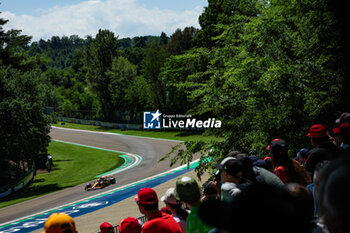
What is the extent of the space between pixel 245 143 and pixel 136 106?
56.0 m

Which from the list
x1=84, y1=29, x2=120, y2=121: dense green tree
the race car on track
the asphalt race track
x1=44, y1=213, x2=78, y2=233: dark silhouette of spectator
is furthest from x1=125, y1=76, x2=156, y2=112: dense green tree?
x1=44, y1=213, x2=78, y2=233: dark silhouette of spectator

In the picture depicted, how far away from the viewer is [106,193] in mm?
24891

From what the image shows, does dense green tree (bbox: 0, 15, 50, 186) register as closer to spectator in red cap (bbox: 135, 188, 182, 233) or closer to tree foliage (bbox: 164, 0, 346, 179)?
tree foliage (bbox: 164, 0, 346, 179)

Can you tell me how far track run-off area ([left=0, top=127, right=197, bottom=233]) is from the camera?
20.1m

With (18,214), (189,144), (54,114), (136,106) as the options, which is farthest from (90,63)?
(189,144)

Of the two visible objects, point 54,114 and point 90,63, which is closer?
point 54,114

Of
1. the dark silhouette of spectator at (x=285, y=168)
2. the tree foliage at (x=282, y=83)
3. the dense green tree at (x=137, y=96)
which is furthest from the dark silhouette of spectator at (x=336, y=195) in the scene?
the dense green tree at (x=137, y=96)

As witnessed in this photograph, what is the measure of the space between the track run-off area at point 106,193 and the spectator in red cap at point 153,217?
5.73 m

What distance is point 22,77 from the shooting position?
2939 cm

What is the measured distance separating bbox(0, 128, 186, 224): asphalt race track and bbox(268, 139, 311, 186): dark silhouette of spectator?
67.1 feet

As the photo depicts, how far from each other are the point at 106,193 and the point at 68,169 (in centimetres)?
1335

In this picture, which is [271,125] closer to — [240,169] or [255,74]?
[255,74]

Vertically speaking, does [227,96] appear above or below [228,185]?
above

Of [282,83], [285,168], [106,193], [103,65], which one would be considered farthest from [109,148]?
[285,168]
